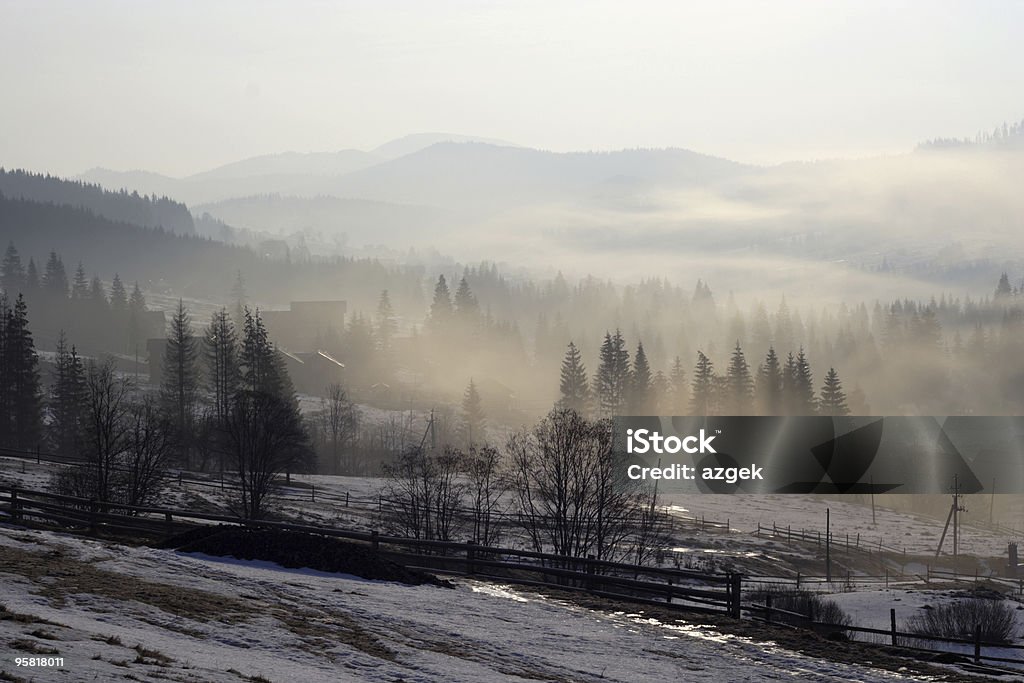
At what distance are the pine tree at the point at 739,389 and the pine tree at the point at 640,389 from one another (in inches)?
385

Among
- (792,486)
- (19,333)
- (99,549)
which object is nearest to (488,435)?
(792,486)

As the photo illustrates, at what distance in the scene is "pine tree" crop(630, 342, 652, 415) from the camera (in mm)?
129625

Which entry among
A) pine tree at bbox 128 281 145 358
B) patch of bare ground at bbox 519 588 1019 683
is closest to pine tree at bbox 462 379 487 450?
pine tree at bbox 128 281 145 358

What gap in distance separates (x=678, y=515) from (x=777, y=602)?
35.6 m

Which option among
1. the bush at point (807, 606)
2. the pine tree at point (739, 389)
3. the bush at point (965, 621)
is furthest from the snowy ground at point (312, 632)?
the pine tree at point (739, 389)

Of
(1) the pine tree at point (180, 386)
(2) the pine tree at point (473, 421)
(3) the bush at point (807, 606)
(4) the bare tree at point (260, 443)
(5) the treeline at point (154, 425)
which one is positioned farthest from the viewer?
(2) the pine tree at point (473, 421)

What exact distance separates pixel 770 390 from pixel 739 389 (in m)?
3.79

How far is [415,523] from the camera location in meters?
53.8

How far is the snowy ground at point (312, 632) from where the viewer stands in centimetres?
1791

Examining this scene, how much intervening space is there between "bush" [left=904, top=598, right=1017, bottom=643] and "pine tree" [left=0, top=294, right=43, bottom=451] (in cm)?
6459

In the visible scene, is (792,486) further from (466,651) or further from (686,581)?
(466,651)

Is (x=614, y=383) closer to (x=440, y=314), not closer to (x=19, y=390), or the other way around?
(x=440, y=314)

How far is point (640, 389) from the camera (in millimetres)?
131250

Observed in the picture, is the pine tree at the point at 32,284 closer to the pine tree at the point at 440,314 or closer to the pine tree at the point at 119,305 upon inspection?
the pine tree at the point at 119,305
